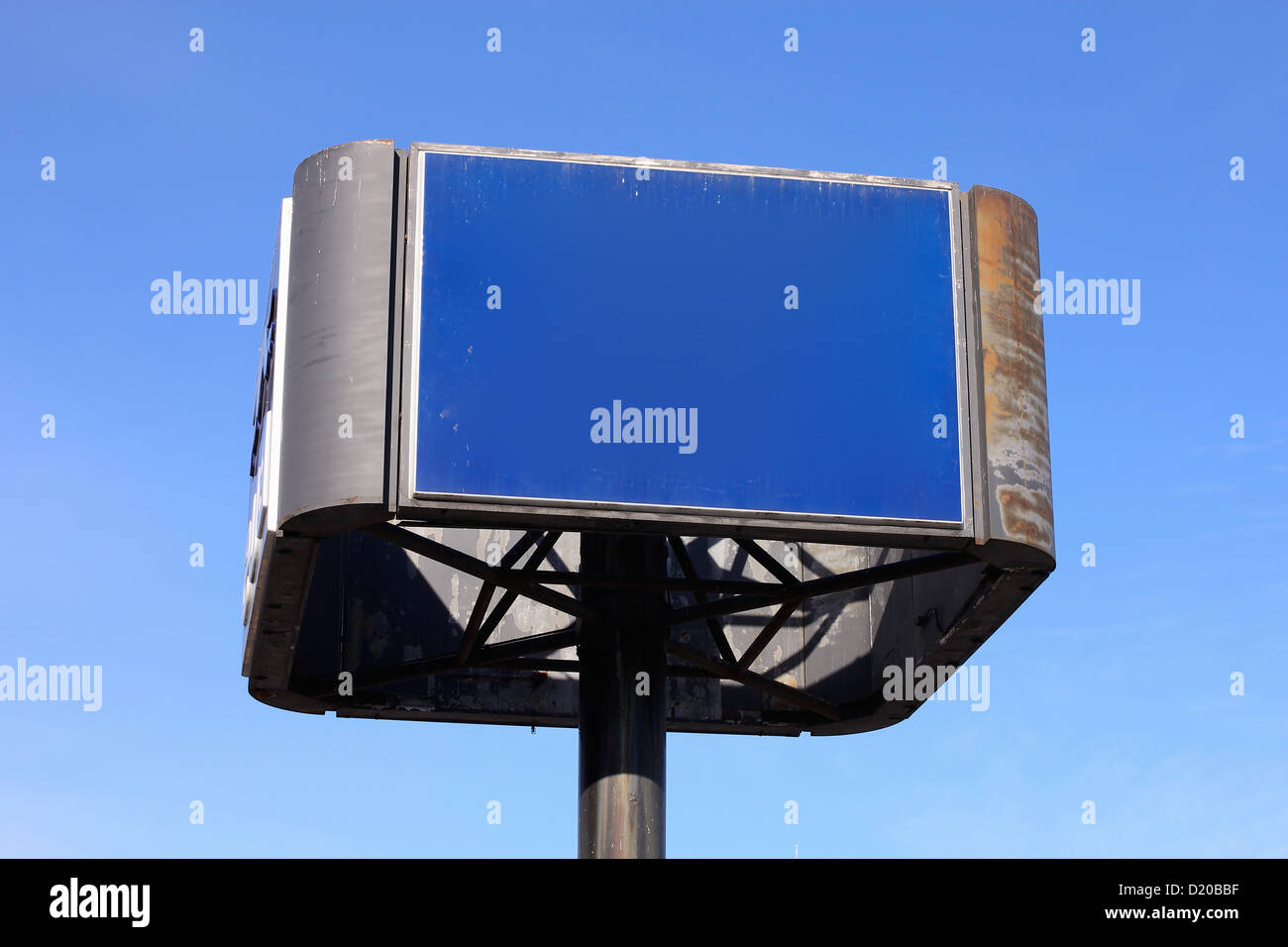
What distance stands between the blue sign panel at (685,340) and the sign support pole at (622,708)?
256 cm

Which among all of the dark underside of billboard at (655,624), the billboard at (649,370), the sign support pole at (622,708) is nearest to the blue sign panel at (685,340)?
the billboard at (649,370)

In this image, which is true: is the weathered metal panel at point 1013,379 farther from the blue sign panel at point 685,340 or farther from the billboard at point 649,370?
the blue sign panel at point 685,340

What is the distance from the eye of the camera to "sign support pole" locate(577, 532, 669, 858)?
74.9ft

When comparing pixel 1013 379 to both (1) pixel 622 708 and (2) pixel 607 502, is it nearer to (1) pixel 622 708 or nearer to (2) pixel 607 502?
(2) pixel 607 502

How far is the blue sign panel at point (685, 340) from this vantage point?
826 inches

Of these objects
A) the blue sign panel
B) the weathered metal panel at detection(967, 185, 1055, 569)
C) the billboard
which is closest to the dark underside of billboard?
the billboard

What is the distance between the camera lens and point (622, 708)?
2338cm

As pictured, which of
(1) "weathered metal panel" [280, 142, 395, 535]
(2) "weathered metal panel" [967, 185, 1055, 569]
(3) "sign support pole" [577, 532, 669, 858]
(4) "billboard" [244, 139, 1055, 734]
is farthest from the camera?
(3) "sign support pole" [577, 532, 669, 858]

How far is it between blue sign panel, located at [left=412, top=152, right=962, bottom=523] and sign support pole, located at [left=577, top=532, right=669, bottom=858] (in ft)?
8.41

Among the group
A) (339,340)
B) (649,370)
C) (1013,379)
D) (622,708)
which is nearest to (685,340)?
(649,370)

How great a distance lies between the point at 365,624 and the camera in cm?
2638

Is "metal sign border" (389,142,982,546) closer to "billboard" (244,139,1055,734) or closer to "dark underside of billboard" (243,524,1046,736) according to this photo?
"billboard" (244,139,1055,734)

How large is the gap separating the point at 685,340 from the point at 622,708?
459 cm
